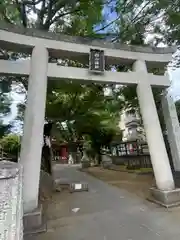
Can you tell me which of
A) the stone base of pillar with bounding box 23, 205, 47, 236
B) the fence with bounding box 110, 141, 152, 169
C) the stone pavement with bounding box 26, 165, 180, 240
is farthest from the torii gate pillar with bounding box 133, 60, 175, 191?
the fence with bounding box 110, 141, 152, 169

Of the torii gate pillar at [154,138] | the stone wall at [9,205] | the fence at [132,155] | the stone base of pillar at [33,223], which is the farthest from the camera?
the fence at [132,155]

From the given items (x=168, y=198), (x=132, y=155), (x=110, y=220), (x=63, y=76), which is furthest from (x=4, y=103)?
(x=132, y=155)

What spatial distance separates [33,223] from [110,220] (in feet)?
5.20

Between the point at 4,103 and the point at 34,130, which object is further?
the point at 4,103

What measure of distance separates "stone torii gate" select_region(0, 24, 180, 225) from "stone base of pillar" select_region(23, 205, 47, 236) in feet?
0.53

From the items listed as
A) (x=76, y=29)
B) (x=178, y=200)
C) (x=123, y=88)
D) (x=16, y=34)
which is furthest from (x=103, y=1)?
(x=178, y=200)

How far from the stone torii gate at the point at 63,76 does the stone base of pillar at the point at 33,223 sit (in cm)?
16

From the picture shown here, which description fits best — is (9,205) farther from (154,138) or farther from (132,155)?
(132,155)

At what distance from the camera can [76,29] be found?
7.84 m

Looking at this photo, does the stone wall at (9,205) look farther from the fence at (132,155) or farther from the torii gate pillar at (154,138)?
the fence at (132,155)

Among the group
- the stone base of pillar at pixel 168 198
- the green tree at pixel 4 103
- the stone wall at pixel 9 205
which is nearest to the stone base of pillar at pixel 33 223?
the stone wall at pixel 9 205

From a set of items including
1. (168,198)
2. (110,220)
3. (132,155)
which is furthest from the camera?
(132,155)

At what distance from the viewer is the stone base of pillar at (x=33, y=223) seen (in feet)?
13.3

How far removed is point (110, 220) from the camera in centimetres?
458
